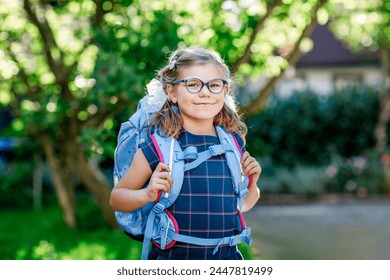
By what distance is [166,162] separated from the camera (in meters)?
2.50

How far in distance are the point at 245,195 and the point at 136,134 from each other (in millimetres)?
492

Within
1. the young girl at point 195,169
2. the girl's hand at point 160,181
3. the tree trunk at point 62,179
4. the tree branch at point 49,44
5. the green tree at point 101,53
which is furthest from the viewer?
the tree trunk at point 62,179

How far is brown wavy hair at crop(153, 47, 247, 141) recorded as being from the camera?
2584 mm

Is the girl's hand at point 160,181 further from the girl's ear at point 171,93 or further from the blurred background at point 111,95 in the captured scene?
the blurred background at point 111,95

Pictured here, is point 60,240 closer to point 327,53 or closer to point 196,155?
point 196,155

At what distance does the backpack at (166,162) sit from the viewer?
8.23 ft

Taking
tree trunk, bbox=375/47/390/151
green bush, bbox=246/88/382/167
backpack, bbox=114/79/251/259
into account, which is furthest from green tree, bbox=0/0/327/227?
tree trunk, bbox=375/47/390/151

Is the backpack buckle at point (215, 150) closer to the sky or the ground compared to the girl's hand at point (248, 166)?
closer to the sky

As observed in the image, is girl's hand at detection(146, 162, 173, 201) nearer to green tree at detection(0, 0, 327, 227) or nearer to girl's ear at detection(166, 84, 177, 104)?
girl's ear at detection(166, 84, 177, 104)

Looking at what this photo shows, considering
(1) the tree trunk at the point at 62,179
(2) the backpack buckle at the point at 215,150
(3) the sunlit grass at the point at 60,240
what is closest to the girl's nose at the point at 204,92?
(2) the backpack buckle at the point at 215,150

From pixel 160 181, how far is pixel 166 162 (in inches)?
3.9

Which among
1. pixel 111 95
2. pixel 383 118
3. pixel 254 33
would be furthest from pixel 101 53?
pixel 383 118

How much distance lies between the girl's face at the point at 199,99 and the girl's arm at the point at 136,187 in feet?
0.78
